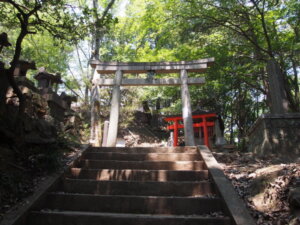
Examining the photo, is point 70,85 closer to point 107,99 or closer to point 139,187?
point 107,99

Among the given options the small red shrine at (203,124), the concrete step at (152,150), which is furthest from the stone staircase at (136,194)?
the small red shrine at (203,124)

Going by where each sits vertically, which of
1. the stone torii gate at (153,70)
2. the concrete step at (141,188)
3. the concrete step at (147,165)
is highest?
the stone torii gate at (153,70)

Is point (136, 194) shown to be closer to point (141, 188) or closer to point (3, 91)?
point (141, 188)

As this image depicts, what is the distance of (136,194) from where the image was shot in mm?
3727

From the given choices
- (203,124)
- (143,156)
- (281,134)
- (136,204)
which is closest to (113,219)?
(136,204)

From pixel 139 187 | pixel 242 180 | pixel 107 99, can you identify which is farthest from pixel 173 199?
pixel 107 99

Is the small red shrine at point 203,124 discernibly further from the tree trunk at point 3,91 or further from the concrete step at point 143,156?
the tree trunk at point 3,91

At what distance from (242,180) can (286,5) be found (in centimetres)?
702

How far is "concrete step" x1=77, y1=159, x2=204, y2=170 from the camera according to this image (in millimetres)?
4492

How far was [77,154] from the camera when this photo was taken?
4895mm

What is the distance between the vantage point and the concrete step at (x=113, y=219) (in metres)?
2.87

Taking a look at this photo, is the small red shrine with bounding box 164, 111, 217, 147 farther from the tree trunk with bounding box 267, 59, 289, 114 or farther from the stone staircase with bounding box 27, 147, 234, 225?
the stone staircase with bounding box 27, 147, 234, 225

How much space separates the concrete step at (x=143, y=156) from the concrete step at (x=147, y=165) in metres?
0.37

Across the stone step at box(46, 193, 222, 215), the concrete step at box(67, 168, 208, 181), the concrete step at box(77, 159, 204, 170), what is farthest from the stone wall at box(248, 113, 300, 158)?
the stone step at box(46, 193, 222, 215)
